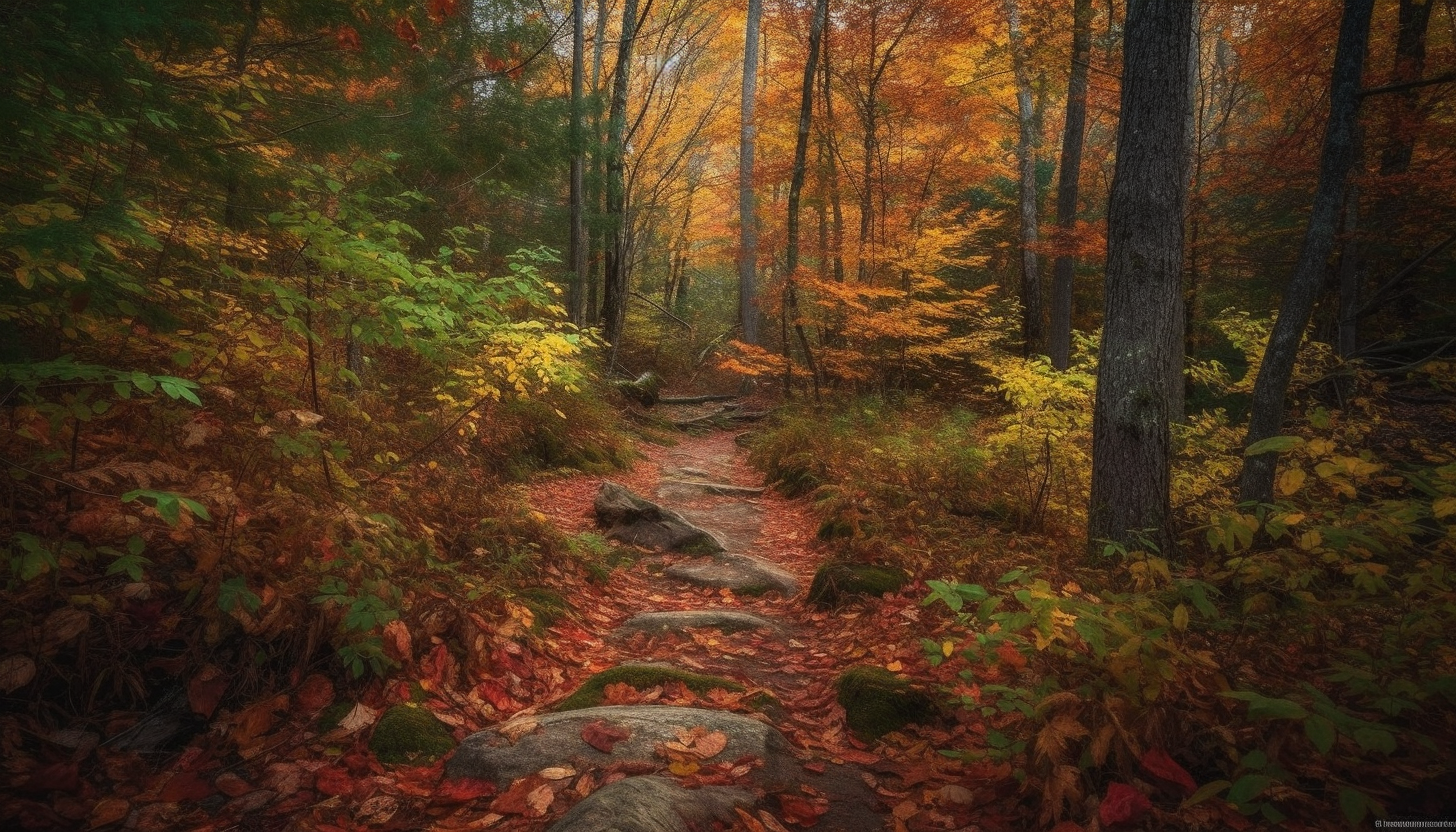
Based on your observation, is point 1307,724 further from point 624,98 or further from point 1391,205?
point 624,98

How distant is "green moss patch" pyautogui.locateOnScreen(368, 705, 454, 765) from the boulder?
3.85m

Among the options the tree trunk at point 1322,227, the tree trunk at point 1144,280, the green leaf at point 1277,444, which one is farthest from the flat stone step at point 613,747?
the tree trunk at point 1322,227

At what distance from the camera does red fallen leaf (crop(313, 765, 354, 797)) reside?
91.0 inches

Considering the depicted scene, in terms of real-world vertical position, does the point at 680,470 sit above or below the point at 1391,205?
below

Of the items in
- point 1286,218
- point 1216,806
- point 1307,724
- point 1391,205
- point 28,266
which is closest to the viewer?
point 1307,724

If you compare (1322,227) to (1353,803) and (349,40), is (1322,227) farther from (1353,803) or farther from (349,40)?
(349,40)

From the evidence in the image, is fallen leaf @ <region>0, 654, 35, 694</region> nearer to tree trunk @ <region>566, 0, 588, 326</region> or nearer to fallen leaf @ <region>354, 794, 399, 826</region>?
fallen leaf @ <region>354, 794, 399, 826</region>

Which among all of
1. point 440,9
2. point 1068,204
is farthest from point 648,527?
point 1068,204

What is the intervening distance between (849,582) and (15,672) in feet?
15.2

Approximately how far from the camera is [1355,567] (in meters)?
2.59

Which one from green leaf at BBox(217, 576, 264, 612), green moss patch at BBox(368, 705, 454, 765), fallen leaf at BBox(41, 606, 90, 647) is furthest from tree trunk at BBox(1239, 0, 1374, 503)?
fallen leaf at BBox(41, 606, 90, 647)

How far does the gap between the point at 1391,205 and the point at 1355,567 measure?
35.7ft

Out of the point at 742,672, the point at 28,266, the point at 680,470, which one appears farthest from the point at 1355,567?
the point at 680,470

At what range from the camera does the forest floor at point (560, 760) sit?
7.11 feet
